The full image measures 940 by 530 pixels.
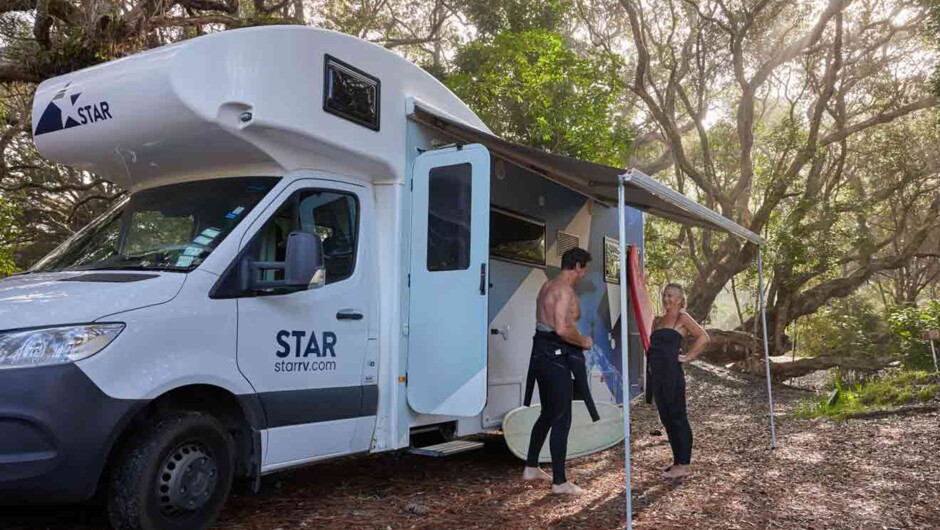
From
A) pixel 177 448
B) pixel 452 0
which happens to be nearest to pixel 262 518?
pixel 177 448

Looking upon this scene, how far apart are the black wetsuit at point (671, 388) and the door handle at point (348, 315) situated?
100 inches

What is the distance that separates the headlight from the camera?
3.32 metres

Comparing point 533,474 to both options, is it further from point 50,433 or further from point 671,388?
point 50,433

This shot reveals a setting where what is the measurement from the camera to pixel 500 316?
5.98 meters

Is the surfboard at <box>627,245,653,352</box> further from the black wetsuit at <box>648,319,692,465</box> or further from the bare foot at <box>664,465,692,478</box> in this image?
the bare foot at <box>664,465,692,478</box>

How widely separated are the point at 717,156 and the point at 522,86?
34.2 feet

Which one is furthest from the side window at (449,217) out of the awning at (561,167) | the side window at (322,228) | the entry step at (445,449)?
the entry step at (445,449)

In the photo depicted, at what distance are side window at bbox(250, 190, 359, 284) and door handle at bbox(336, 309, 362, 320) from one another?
21 centimetres

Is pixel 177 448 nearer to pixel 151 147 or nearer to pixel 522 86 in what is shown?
pixel 151 147

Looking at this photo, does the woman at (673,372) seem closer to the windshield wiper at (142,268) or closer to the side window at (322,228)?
the side window at (322,228)

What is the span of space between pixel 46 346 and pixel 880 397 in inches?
402

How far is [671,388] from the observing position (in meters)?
5.81

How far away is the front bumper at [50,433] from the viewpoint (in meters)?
3.26

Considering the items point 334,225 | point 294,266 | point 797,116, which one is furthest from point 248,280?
point 797,116
